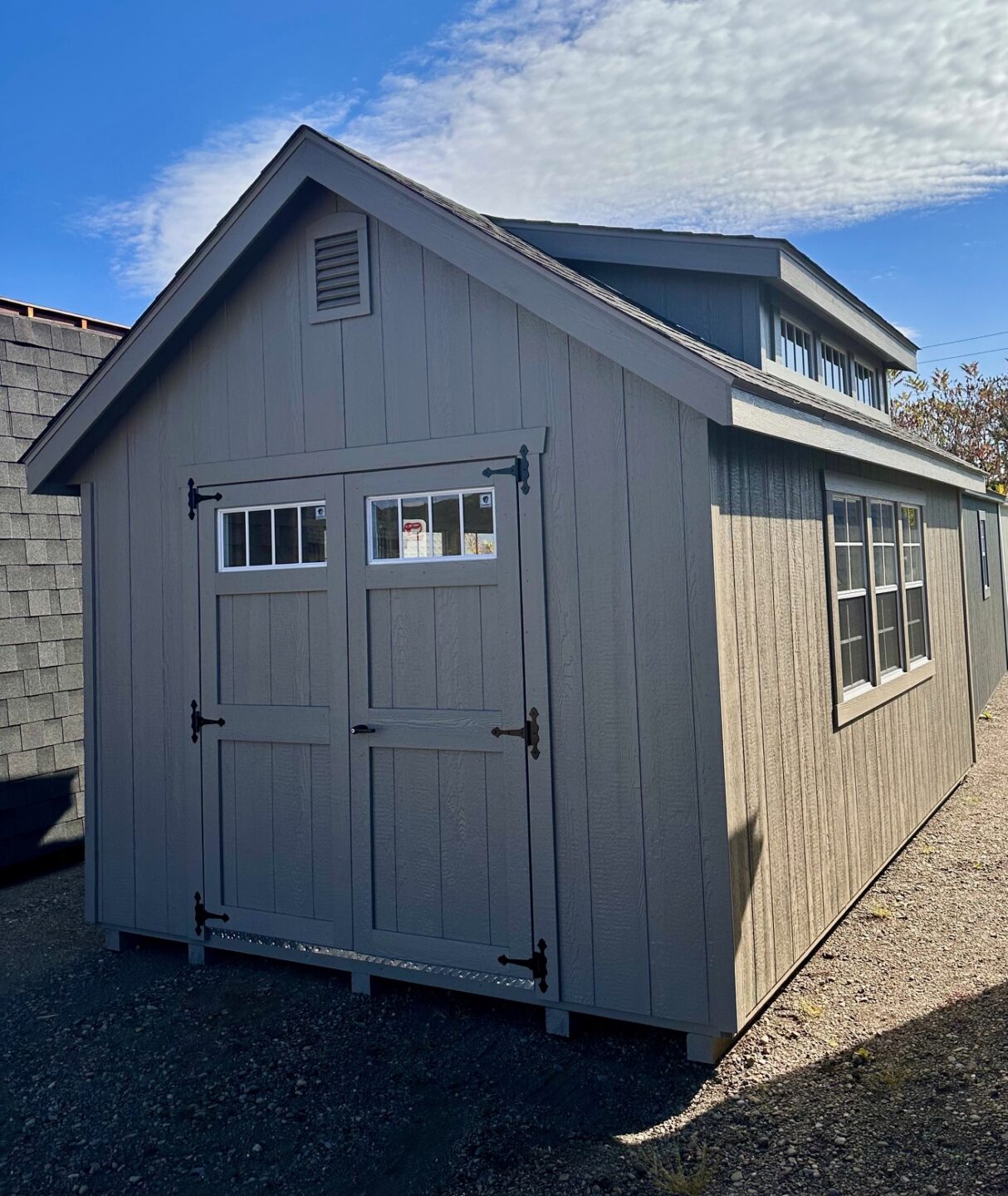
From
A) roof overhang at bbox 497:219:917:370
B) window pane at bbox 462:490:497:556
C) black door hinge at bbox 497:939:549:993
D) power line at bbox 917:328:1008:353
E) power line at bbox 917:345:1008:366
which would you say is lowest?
black door hinge at bbox 497:939:549:993

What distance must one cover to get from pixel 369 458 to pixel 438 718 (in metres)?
1.25

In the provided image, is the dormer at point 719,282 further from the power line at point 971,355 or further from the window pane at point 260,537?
the power line at point 971,355

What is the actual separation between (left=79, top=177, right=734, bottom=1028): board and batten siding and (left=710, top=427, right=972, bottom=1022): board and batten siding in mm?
174

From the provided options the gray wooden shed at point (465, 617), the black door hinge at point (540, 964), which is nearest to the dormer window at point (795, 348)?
the gray wooden shed at point (465, 617)

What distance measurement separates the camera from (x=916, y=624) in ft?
24.3

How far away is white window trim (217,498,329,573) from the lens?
4.86m

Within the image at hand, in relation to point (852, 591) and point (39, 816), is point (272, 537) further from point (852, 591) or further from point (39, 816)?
point (39, 816)

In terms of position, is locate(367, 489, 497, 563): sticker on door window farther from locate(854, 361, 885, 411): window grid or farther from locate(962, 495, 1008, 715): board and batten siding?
locate(962, 495, 1008, 715): board and batten siding

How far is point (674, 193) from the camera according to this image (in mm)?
12375

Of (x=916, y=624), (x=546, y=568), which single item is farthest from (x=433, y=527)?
(x=916, y=624)

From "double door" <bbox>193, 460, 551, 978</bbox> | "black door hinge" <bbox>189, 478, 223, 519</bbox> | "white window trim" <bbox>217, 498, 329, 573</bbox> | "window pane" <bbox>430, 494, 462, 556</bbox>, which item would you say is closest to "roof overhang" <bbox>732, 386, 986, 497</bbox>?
"double door" <bbox>193, 460, 551, 978</bbox>

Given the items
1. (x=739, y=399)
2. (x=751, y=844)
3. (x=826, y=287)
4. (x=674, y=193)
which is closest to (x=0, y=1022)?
(x=751, y=844)

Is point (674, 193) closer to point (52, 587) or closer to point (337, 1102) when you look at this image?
point (52, 587)

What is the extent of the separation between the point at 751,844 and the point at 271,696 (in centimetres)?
240
